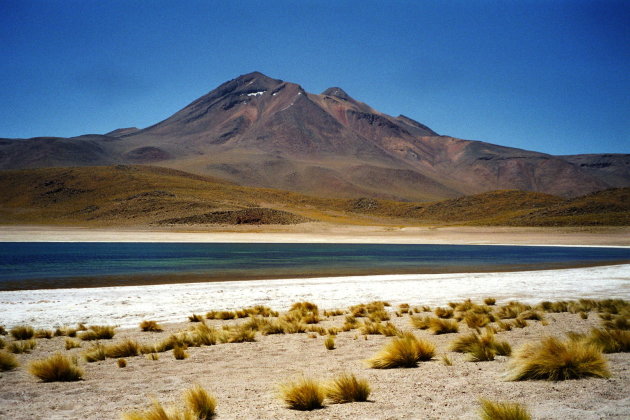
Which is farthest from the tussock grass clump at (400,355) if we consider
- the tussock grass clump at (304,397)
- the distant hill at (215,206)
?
the distant hill at (215,206)

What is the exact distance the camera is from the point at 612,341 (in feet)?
24.2

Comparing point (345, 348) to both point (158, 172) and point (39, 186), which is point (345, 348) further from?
point (158, 172)

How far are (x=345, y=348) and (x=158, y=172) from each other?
136663mm

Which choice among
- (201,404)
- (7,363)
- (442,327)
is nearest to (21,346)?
(7,363)

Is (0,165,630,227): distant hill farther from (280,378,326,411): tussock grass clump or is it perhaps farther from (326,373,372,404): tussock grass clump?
(280,378,326,411): tussock grass clump

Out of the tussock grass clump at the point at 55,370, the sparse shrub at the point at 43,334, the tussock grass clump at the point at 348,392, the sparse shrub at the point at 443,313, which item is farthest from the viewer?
the sparse shrub at the point at 443,313

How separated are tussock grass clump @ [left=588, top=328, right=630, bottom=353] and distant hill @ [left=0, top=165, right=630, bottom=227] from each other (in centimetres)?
7340

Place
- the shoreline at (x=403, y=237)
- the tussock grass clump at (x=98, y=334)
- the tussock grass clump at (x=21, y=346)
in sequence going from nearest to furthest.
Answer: the tussock grass clump at (x=21, y=346), the tussock grass clump at (x=98, y=334), the shoreline at (x=403, y=237)

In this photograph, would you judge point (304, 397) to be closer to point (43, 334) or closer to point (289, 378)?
point (289, 378)

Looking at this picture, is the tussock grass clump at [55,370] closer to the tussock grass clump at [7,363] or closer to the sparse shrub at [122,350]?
the tussock grass clump at [7,363]

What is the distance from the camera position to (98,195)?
110 m

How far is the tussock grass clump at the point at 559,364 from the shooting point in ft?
19.0

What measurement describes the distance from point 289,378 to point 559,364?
3.49m

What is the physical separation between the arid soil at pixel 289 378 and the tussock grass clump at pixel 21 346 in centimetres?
18
